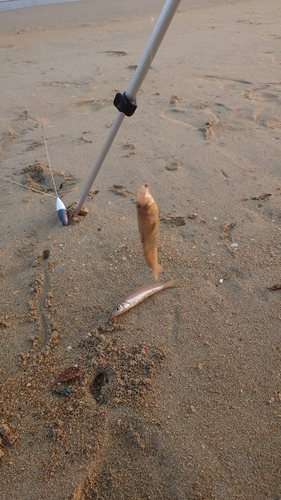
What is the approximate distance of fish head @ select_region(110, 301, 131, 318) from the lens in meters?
2.73

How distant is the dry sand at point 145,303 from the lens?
205 cm

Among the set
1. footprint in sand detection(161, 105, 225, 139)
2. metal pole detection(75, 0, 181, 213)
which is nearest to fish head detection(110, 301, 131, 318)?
metal pole detection(75, 0, 181, 213)

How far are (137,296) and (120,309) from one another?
0.54 ft

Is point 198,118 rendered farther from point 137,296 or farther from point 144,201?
point 144,201

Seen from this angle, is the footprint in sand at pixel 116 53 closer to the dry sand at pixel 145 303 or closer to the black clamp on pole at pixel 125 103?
the dry sand at pixel 145 303

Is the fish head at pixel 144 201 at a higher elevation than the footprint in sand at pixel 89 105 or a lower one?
higher

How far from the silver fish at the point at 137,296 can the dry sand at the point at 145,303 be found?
0.05 metres

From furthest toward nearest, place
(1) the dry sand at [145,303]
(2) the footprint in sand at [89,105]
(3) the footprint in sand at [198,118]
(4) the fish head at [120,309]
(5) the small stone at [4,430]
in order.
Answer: (2) the footprint in sand at [89,105] < (3) the footprint in sand at [198,118] < (4) the fish head at [120,309] < (5) the small stone at [4,430] < (1) the dry sand at [145,303]

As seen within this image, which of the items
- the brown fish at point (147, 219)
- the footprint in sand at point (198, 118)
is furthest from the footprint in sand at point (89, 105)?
the brown fish at point (147, 219)

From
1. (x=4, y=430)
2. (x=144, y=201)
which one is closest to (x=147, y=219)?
(x=144, y=201)

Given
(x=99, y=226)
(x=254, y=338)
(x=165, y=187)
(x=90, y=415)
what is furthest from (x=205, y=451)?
(x=165, y=187)

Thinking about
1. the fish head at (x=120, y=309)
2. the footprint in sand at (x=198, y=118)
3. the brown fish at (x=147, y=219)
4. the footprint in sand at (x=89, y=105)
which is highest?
the brown fish at (x=147, y=219)

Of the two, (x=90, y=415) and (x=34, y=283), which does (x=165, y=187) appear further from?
(x=90, y=415)

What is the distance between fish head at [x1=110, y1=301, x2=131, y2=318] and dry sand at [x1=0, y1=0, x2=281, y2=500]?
5 cm
